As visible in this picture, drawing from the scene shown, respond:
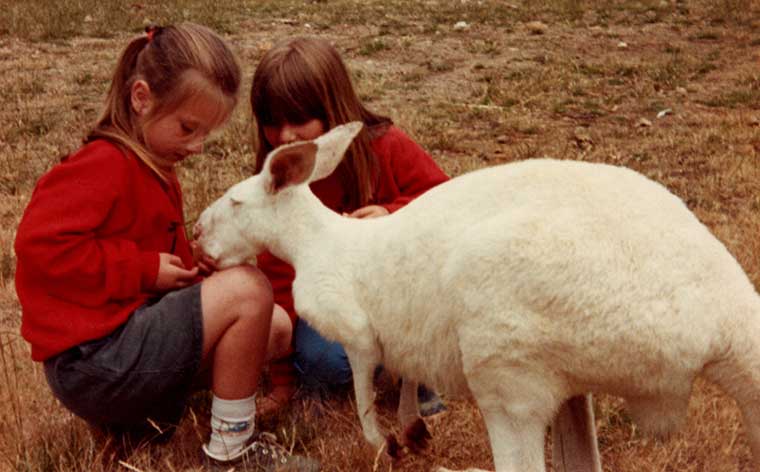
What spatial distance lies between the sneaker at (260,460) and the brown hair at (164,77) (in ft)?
2.74

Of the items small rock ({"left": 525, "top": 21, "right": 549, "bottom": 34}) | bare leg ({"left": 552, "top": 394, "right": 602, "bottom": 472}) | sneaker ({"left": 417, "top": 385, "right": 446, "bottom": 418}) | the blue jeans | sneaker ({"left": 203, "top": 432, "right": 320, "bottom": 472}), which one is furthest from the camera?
small rock ({"left": 525, "top": 21, "right": 549, "bottom": 34})

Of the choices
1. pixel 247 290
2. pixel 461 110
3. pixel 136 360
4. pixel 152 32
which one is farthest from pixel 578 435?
pixel 461 110

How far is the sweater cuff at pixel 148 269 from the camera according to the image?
2.79m

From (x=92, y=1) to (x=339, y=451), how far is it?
10838mm

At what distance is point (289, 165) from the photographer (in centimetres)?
262

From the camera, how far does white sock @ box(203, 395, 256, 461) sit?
111 inches

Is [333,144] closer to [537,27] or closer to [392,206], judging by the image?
[392,206]

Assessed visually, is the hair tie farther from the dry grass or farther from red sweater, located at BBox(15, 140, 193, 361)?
the dry grass

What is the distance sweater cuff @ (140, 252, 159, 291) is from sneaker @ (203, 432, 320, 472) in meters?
0.49

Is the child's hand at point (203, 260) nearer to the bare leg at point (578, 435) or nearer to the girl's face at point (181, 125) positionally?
A: the girl's face at point (181, 125)

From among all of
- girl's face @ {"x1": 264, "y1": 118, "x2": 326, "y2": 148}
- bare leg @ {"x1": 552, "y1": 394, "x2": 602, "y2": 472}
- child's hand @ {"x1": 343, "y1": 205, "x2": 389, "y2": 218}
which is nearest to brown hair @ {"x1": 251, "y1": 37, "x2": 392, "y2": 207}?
girl's face @ {"x1": 264, "y1": 118, "x2": 326, "y2": 148}

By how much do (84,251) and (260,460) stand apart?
0.76 m

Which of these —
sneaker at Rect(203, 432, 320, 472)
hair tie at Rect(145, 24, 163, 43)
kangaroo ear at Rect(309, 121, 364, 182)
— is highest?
hair tie at Rect(145, 24, 163, 43)

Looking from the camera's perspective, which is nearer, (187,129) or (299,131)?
(187,129)
